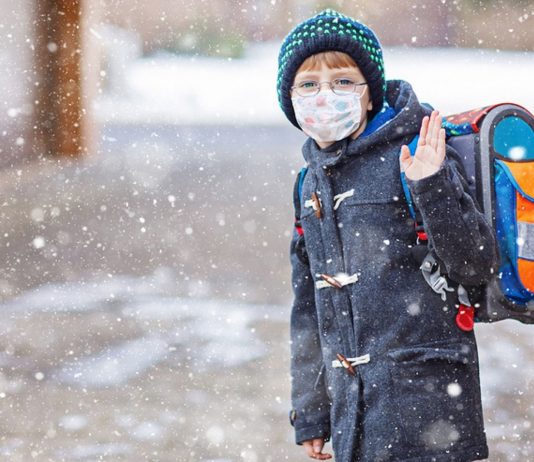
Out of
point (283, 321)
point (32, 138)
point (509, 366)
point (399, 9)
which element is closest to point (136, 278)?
point (283, 321)

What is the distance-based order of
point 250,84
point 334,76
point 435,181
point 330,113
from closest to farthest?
point 435,181
point 330,113
point 334,76
point 250,84

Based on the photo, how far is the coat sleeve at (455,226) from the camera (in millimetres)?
2652

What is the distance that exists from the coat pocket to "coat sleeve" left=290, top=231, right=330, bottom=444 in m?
0.44

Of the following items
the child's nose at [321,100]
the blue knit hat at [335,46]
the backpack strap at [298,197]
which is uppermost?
the blue knit hat at [335,46]

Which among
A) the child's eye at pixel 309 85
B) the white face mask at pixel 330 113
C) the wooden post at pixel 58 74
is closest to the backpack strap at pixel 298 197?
the white face mask at pixel 330 113

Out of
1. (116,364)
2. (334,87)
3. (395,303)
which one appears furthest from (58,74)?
(395,303)

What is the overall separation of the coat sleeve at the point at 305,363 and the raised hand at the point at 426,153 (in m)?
0.60

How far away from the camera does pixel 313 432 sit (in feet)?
10.4

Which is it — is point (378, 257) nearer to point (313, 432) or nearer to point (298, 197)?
point (298, 197)

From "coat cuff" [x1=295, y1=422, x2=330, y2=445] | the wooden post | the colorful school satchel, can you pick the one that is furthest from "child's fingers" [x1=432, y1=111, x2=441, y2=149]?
the wooden post

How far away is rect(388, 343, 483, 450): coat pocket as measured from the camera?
2791 millimetres

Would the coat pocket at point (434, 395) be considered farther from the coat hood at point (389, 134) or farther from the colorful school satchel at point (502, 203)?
the coat hood at point (389, 134)

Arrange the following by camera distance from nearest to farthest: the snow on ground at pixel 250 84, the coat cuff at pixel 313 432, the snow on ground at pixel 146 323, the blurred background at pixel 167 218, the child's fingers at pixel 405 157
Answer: the child's fingers at pixel 405 157 → the coat cuff at pixel 313 432 → the blurred background at pixel 167 218 → the snow on ground at pixel 146 323 → the snow on ground at pixel 250 84

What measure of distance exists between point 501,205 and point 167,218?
12.1 meters
